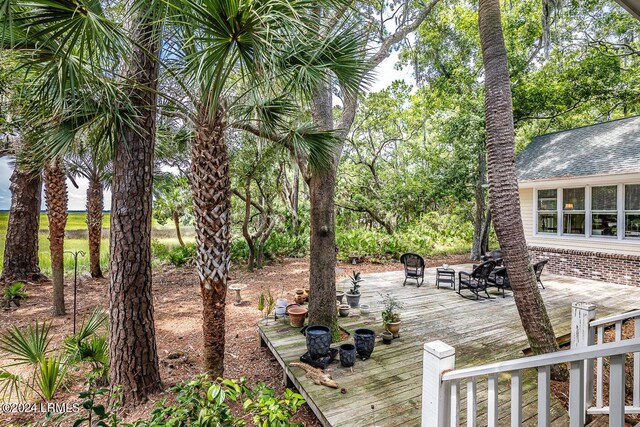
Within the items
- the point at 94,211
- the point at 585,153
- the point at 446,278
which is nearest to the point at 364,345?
the point at 446,278

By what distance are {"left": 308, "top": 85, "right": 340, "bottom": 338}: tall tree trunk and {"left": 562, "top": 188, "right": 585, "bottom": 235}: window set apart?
338 inches

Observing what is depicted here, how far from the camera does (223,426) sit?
174cm

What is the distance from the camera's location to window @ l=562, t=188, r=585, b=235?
870 cm

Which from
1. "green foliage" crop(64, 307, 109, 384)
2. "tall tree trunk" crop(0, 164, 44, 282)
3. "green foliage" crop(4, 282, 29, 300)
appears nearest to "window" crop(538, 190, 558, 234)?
"green foliage" crop(64, 307, 109, 384)

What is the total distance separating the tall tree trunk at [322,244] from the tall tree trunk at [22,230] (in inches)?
353

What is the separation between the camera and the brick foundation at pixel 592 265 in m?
7.58

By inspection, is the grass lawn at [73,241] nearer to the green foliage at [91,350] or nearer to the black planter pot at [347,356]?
the green foliage at [91,350]

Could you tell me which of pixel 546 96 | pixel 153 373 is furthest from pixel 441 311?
pixel 546 96

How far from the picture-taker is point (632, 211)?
7.62 meters

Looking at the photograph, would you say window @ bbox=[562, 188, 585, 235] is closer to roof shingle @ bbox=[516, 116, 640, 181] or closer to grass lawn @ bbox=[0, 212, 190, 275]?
roof shingle @ bbox=[516, 116, 640, 181]

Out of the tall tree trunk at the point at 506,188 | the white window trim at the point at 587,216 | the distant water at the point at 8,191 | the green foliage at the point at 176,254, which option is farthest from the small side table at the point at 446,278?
the distant water at the point at 8,191

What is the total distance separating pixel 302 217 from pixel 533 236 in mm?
8678

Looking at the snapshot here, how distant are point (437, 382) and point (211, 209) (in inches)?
101

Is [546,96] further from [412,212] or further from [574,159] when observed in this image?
[412,212]
